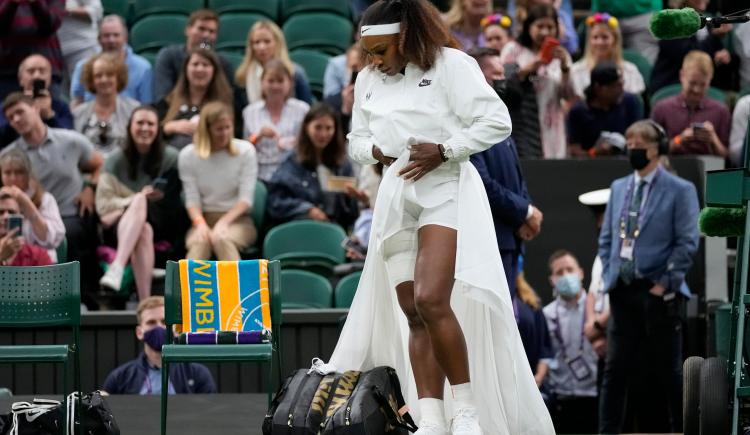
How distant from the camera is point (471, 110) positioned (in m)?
6.23

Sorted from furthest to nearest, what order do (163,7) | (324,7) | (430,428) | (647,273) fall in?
(163,7) < (324,7) < (647,273) < (430,428)

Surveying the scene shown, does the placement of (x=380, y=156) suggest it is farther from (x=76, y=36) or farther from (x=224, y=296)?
(x=76, y=36)

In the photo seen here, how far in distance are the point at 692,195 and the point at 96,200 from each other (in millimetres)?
4182

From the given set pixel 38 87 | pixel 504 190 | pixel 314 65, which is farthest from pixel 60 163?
pixel 504 190

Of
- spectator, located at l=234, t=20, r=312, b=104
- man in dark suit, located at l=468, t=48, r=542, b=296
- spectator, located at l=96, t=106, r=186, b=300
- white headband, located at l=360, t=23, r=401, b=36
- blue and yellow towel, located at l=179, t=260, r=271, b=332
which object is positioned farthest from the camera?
spectator, located at l=234, t=20, r=312, b=104

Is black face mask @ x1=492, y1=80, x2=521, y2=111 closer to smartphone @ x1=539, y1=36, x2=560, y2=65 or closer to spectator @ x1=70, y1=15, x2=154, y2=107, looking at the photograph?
smartphone @ x1=539, y1=36, x2=560, y2=65

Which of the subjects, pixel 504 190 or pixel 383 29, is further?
pixel 504 190

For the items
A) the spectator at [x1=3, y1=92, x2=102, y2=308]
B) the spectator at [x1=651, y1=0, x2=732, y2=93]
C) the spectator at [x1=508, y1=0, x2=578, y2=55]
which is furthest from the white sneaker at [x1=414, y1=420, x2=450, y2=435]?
the spectator at [x1=651, y1=0, x2=732, y2=93]

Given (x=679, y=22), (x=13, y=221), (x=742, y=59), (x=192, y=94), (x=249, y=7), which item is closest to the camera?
(x=679, y=22)

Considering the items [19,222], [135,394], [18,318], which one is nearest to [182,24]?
[19,222]

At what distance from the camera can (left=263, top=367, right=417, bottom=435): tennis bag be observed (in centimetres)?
618

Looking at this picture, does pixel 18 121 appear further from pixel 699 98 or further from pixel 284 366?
pixel 699 98

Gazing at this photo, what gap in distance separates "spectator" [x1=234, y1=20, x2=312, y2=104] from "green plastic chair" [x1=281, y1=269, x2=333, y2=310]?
2.44m

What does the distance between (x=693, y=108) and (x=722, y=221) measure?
17.2 ft
